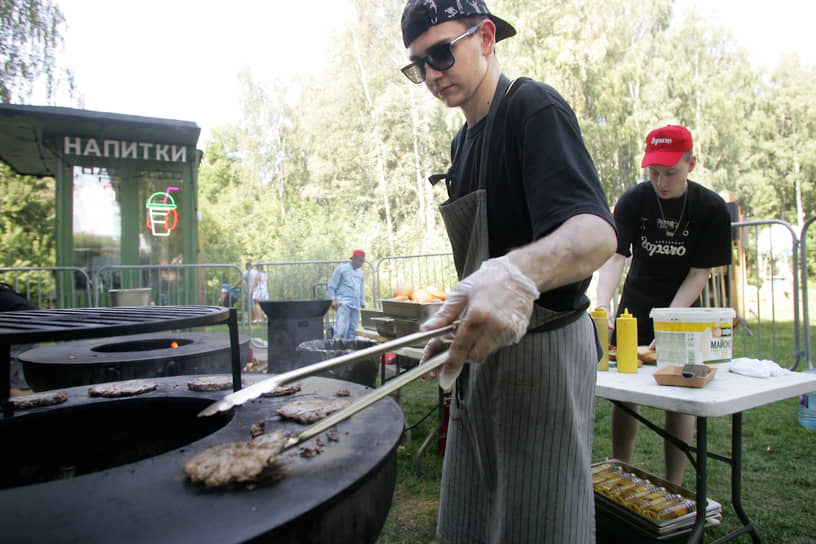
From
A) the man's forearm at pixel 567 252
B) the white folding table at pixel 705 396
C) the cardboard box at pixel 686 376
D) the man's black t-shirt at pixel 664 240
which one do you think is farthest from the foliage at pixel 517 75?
the man's forearm at pixel 567 252

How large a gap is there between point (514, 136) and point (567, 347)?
574 mm

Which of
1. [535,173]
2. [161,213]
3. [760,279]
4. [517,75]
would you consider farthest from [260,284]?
[517,75]

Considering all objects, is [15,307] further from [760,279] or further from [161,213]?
[760,279]

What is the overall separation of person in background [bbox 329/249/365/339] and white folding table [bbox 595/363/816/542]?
264 inches

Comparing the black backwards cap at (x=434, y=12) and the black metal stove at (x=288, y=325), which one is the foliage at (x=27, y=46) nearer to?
the black metal stove at (x=288, y=325)

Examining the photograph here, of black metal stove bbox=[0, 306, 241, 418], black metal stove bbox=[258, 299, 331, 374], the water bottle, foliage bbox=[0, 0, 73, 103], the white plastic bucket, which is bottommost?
the water bottle

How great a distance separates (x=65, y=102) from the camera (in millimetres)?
11633

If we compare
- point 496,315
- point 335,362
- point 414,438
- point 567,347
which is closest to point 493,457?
point 567,347

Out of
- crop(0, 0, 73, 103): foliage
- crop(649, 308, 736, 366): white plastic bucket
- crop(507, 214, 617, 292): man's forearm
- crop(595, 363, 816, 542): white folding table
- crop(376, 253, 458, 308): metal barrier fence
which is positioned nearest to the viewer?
crop(507, 214, 617, 292): man's forearm

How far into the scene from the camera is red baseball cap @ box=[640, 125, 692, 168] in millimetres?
2510

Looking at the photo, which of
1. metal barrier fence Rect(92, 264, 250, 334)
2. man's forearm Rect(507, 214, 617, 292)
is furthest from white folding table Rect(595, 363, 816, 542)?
metal barrier fence Rect(92, 264, 250, 334)

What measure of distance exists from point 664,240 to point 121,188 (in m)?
9.76

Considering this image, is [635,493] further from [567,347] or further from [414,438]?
[414,438]

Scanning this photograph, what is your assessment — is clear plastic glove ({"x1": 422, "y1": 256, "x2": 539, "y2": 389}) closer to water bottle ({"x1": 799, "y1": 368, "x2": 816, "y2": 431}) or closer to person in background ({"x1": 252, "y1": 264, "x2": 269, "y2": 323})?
water bottle ({"x1": 799, "y1": 368, "x2": 816, "y2": 431})
